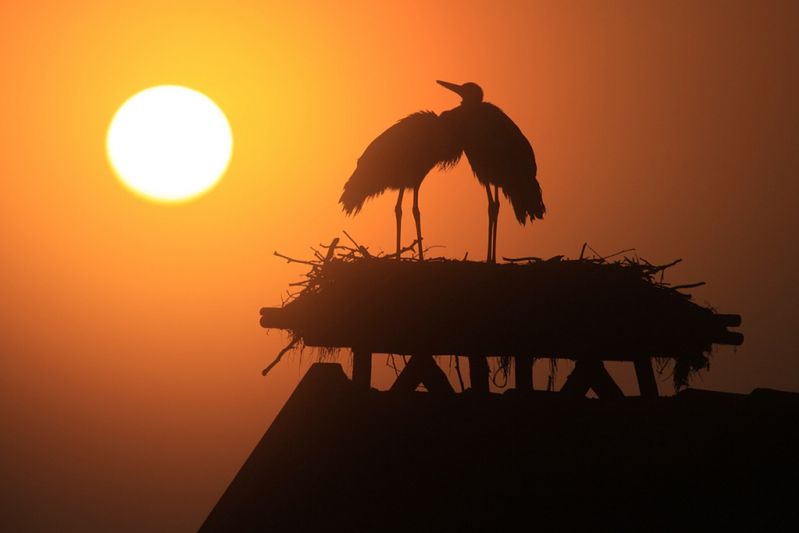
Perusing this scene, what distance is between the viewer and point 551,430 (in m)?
4.03

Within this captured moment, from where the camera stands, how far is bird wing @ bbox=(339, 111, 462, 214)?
11711mm

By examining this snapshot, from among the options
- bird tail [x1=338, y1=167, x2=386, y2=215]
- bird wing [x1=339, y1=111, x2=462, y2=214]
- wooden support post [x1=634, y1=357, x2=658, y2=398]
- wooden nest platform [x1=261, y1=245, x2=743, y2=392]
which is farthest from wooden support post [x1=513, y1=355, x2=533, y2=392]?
bird tail [x1=338, y1=167, x2=386, y2=215]

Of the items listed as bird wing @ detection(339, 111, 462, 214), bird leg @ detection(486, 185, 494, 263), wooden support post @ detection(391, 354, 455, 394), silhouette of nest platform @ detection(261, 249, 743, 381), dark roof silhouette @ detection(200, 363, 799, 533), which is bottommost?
dark roof silhouette @ detection(200, 363, 799, 533)

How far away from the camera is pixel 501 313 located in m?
6.85

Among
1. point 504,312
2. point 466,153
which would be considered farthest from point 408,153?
point 504,312

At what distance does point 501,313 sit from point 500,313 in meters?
0.01

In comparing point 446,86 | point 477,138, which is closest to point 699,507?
point 477,138

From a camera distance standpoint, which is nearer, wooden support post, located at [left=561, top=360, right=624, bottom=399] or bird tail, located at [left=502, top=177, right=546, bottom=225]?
wooden support post, located at [left=561, top=360, right=624, bottom=399]

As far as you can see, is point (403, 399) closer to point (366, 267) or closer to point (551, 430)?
point (551, 430)

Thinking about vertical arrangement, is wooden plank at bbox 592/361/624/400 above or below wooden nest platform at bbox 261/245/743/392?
below

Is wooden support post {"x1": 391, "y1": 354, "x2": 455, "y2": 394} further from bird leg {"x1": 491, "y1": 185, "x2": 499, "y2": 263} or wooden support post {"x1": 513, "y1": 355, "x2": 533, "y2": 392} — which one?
bird leg {"x1": 491, "y1": 185, "x2": 499, "y2": 263}

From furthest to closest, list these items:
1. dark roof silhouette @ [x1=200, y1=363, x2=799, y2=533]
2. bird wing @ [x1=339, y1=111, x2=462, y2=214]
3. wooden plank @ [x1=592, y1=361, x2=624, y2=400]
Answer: bird wing @ [x1=339, y1=111, x2=462, y2=214], wooden plank @ [x1=592, y1=361, x2=624, y2=400], dark roof silhouette @ [x1=200, y1=363, x2=799, y2=533]

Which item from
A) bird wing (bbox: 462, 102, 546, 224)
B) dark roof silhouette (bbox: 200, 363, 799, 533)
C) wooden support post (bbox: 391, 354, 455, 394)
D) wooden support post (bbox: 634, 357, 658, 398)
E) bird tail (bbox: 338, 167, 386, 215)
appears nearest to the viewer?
dark roof silhouette (bbox: 200, 363, 799, 533)

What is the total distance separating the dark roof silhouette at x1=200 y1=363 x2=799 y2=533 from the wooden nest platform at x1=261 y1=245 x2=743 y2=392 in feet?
6.69
